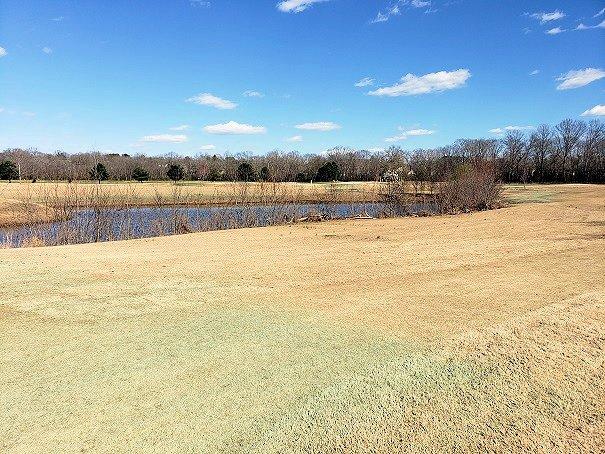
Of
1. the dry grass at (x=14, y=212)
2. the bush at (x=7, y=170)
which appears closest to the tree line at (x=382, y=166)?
the bush at (x=7, y=170)

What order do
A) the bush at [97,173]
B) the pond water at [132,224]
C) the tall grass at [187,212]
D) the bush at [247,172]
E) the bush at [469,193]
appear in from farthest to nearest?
the bush at [97,173] < the bush at [247,172] < the bush at [469,193] < the tall grass at [187,212] < the pond water at [132,224]

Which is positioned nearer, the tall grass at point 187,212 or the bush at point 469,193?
the tall grass at point 187,212

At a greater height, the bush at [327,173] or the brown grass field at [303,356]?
the bush at [327,173]

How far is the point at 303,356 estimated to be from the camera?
4.86 m

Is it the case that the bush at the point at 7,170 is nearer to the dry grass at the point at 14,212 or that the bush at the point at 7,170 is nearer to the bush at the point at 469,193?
the dry grass at the point at 14,212

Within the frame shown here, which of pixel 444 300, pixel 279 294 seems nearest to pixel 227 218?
pixel 279 294

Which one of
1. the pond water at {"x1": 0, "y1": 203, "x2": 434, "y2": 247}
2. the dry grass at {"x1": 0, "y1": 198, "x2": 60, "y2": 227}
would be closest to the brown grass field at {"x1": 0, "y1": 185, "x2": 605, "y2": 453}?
the pond water at {"x1": 0, "y1": 203, "x2": 434, "y2": 247}

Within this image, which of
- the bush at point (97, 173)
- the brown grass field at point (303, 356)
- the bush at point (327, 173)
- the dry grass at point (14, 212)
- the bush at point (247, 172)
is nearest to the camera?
the brown grass field at point (303, 356)

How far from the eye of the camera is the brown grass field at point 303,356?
350cm

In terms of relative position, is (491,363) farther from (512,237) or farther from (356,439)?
(512,237)

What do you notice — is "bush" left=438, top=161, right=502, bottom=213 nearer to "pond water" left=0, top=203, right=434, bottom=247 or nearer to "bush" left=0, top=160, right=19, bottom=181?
"pond water" left=0, top=203, right=434, bottom=247

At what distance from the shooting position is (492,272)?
8.59 metres

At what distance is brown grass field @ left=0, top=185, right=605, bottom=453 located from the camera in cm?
350

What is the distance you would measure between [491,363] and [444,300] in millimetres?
2250
